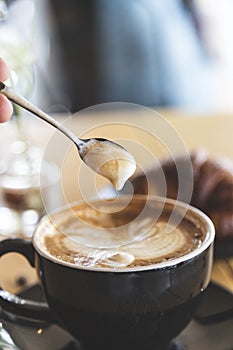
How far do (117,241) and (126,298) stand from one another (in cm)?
10

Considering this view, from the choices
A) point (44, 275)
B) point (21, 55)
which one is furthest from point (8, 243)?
point (21, 55)

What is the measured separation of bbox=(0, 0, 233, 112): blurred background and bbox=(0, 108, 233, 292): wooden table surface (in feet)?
3.39

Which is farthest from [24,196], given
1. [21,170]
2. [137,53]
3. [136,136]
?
[137,53]

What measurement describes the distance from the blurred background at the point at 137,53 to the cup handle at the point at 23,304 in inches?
65.5

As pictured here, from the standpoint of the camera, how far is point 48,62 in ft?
8.24

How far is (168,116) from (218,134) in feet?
0.45

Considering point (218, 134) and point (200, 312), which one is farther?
point (218, 134)

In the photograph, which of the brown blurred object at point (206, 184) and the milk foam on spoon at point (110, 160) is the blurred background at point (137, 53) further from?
the milk foam on spoon at point (110, 160)

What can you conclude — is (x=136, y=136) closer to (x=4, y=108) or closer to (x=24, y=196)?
(x=24, y=196)

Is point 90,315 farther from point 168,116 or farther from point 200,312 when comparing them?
point 168,116

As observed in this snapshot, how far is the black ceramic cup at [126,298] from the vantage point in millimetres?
542

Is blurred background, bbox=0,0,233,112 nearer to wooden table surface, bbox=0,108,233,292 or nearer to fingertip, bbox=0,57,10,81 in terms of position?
wooden table surface, bbox=0,108,233,292

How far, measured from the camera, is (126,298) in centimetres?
54

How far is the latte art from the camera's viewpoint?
582mm
